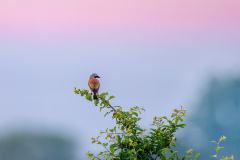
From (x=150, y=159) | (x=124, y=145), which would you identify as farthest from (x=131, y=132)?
(x=150, y=159)

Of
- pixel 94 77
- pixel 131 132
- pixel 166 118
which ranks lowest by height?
pixel 131 132

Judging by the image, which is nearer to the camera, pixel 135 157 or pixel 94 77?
pixel 135 157

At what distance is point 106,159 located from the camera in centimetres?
477

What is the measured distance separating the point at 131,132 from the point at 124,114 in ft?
0.95

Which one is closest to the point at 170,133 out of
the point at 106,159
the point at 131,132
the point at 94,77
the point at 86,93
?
the point at 131,132

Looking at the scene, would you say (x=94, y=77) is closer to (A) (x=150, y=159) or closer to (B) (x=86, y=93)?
(B) (x=86, y=93)

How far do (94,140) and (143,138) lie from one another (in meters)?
0.76

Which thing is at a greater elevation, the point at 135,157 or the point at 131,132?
the point at 131,132

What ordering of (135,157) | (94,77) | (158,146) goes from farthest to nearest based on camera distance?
1. (94,77)
2. (158,146)
3. (135,157)

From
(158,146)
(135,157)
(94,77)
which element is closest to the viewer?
(135,157)

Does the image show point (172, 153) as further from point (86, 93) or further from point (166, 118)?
point (86, 93)

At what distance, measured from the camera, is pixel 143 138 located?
4793mm

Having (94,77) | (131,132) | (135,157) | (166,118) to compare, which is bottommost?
(135,157)

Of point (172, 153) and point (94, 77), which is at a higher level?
point (94, 77)
